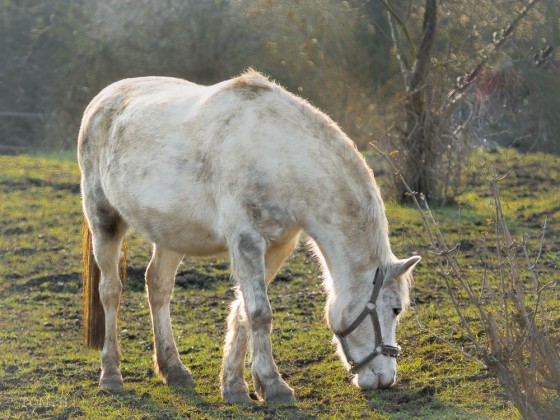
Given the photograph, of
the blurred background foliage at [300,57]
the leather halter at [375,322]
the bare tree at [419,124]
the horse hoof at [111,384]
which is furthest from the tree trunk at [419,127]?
the leather halter at [375,322]

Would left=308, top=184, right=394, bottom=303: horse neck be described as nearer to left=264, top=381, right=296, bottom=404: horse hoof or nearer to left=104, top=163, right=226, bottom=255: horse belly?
left=264, top=381, right=296, bottom=404: horse hoof

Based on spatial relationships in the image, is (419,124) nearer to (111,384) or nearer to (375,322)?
(111,384)

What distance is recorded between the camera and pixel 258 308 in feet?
16.0

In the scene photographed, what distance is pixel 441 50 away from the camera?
13539mm

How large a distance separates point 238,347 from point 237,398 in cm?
30

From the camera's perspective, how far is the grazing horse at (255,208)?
16.1 ft

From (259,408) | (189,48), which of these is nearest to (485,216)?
(259,408)

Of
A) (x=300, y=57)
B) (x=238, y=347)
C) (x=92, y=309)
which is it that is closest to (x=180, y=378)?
(x=238, y=347)

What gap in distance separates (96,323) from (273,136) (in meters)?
2.09

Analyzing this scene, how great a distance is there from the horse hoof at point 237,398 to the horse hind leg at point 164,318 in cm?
55

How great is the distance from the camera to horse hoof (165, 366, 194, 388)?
5.75 m

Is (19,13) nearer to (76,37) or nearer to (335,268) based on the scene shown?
(76,37)

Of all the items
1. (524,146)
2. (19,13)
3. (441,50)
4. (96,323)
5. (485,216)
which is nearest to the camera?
(96,323)

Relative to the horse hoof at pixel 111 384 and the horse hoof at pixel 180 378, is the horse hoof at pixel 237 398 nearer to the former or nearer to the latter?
the horse hoof at pixel 180 378
